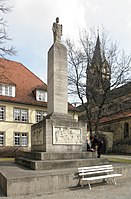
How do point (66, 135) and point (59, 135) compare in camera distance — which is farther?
point (66, 135)

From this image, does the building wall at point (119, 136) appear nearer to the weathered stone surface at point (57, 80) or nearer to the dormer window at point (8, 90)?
the dormer window at point (8, 90)

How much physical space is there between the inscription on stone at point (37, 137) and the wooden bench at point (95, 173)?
8.84 feet

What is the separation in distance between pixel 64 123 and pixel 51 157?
168cm

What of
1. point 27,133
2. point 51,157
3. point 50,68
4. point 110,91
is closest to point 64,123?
point 51,157

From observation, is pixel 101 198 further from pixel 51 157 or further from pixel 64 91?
pixel 64 91

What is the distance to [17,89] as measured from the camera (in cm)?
3219

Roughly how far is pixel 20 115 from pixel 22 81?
5.84 m

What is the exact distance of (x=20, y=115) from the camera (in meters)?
30.8

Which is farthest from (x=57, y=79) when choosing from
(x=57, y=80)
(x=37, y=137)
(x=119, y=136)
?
(x=119, y=136)

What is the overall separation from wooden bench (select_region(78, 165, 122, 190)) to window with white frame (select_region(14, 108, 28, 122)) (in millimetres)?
22559

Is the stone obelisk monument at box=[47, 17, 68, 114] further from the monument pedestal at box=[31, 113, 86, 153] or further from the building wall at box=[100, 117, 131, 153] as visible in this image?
the building wall at box=[100, 117, 131, 153]

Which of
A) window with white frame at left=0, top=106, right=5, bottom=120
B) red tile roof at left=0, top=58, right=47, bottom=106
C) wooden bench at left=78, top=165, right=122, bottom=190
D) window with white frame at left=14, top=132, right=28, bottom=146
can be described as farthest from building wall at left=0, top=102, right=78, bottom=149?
wooden bench at left=78, top=165, right=122, bottom=190

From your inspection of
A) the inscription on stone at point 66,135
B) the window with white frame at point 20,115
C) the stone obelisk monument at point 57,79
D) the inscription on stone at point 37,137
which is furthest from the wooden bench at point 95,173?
the window with white frame at point 20,115

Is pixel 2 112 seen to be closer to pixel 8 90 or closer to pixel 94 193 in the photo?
pixel 8 90
